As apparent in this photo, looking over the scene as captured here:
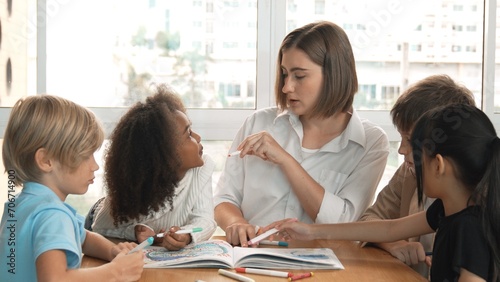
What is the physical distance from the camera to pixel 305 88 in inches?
94.7

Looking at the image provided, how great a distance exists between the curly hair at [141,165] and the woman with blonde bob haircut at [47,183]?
270 mm

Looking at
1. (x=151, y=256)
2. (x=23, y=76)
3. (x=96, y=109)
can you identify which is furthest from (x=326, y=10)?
(x=151, y=256)

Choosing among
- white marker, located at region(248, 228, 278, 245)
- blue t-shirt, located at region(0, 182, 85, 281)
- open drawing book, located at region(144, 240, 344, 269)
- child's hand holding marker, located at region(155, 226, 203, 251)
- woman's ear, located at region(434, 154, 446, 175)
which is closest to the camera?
blue t-shirt, located at region(0, 182, 85, 281)

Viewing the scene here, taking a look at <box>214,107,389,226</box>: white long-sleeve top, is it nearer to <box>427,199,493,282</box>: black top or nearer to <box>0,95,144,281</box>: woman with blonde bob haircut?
<box>427,199,493,282</box>: black top

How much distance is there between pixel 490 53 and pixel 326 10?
76cm

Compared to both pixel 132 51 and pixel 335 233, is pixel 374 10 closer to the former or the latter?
pixel 132 51

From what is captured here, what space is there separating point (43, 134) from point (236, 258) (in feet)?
1.94

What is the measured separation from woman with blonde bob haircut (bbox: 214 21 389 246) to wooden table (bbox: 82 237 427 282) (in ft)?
1.20

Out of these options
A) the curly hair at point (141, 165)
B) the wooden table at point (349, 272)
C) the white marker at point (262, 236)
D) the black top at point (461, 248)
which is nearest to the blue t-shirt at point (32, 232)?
the wooden table at point (349, 272)

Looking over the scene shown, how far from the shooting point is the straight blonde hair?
157 centimetres

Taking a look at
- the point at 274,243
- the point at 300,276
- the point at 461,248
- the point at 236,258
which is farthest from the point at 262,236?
the point at 461,248

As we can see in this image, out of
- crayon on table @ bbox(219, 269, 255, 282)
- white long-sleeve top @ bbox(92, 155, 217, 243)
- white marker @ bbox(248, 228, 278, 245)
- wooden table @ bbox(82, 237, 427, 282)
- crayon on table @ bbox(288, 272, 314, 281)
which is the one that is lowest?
wooden table @ bbox(82, 237, 427, 282)

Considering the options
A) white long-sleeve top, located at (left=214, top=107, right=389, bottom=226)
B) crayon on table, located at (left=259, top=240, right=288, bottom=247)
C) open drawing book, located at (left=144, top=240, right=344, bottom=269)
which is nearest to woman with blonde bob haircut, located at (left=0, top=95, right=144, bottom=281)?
open drawing book, located at (left=144, top=240, right=344, bottom=269)

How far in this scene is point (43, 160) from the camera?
1.59 meters
